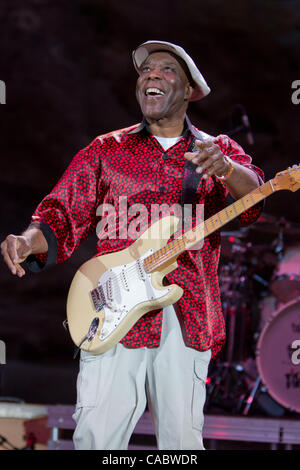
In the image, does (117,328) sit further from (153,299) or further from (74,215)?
(74,215)

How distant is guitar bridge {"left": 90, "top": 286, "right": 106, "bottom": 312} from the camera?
8.02 feet

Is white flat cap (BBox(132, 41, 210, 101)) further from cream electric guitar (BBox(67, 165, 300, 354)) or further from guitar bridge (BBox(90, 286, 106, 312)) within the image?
guitar bridge (BBox(90, 286, 106, 312))

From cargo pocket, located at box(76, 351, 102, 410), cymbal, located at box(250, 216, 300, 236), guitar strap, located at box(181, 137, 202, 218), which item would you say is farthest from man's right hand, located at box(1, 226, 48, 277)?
cymbal, located at box(250, 216, 300, 236)

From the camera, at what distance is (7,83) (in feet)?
23.5

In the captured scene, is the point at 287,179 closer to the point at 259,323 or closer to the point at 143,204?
the point at 143,204

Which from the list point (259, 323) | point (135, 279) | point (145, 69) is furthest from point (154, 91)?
point (259, 323)

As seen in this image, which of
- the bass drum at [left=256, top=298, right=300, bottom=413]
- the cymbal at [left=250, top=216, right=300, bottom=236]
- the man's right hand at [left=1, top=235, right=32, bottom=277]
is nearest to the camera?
the man's right hand at [left=1, top=235, right=32, bottom=277]

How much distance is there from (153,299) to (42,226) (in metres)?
0.62

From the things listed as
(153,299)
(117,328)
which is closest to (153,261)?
(153,299)

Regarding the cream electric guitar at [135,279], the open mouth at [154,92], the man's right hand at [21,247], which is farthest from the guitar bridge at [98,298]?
the open mouth at [154,92]

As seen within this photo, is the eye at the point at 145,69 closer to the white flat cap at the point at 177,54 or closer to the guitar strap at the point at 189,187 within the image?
the white flat cap at the point at 177,54

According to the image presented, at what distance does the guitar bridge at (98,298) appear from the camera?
2445mm

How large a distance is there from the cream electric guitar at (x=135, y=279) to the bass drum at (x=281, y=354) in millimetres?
2776

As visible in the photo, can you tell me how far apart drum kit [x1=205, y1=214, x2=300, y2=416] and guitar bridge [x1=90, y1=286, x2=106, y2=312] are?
8.78 feet
